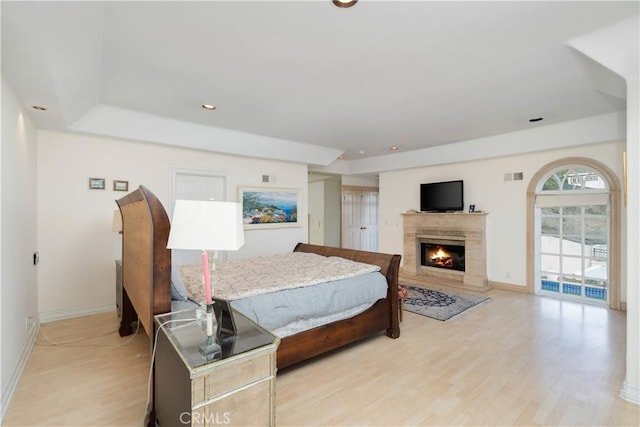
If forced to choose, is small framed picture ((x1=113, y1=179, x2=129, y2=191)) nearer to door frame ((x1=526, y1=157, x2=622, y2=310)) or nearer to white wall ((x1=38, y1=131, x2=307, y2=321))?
white wall ((x1=38, y1=131, x2=307, y2=321))

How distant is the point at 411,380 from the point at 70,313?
158 inches

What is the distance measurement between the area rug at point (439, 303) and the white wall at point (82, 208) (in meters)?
3.85

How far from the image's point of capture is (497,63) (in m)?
2.59

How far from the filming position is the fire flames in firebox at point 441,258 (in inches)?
235

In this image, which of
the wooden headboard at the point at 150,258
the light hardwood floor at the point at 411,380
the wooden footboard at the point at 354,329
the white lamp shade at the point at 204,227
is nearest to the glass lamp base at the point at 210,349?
the white lamp shade at the point at 204,227

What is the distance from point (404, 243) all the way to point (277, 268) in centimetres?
395

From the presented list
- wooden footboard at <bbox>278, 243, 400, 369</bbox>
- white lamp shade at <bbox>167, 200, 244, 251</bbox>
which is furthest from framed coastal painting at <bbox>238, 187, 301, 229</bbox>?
white lamp shade at <bbox>167, 200, 244, 251</bbox>

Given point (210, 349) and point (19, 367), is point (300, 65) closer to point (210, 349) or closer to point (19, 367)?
point (210, 349)

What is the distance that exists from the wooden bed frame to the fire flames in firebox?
10.2ft

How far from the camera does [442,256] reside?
6102 millimetres

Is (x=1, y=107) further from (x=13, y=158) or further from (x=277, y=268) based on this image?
(x=277, y=268)

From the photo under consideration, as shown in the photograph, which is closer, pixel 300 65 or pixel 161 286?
pixel 161 286

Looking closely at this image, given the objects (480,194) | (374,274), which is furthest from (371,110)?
(480,194)

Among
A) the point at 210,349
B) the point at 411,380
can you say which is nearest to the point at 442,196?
the point at 411,380
